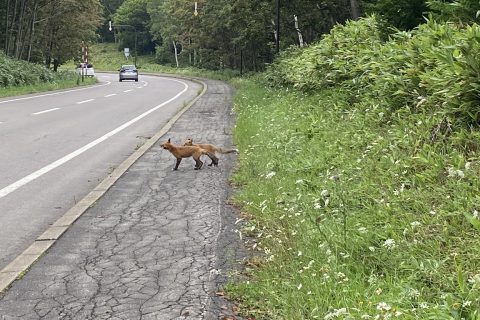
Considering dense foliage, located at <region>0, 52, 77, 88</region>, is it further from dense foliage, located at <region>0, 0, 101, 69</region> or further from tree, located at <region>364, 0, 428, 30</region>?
tree, located at <region>364, 0, 428, 30</region>

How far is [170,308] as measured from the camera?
354 cm

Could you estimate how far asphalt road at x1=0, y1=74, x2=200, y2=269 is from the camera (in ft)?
19.4

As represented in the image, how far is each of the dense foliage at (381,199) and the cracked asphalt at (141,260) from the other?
29 cm

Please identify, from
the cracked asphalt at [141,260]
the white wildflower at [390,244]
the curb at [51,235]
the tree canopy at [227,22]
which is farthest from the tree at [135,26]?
the white wildflower at [390,244]

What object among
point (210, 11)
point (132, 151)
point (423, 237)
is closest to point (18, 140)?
point (132, 151)

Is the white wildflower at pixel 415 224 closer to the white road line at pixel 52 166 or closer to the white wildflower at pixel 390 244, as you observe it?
the white wildflower at pixel 390 244

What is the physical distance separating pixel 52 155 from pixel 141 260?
5.91 m

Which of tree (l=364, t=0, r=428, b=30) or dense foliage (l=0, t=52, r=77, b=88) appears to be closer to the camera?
tree (l=364, t=0, r=428, b=30)

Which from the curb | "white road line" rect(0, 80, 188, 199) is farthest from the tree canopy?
"white road line" rect(0, 80, 188, 199)

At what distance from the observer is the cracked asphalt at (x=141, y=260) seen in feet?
11.7

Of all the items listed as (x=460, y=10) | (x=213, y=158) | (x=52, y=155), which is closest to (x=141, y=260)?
(x=213, y=158)

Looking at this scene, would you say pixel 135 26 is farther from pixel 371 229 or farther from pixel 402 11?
pixel 371 229

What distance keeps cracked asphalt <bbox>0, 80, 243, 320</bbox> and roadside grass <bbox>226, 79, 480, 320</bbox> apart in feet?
0.88

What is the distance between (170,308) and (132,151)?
7220mm
